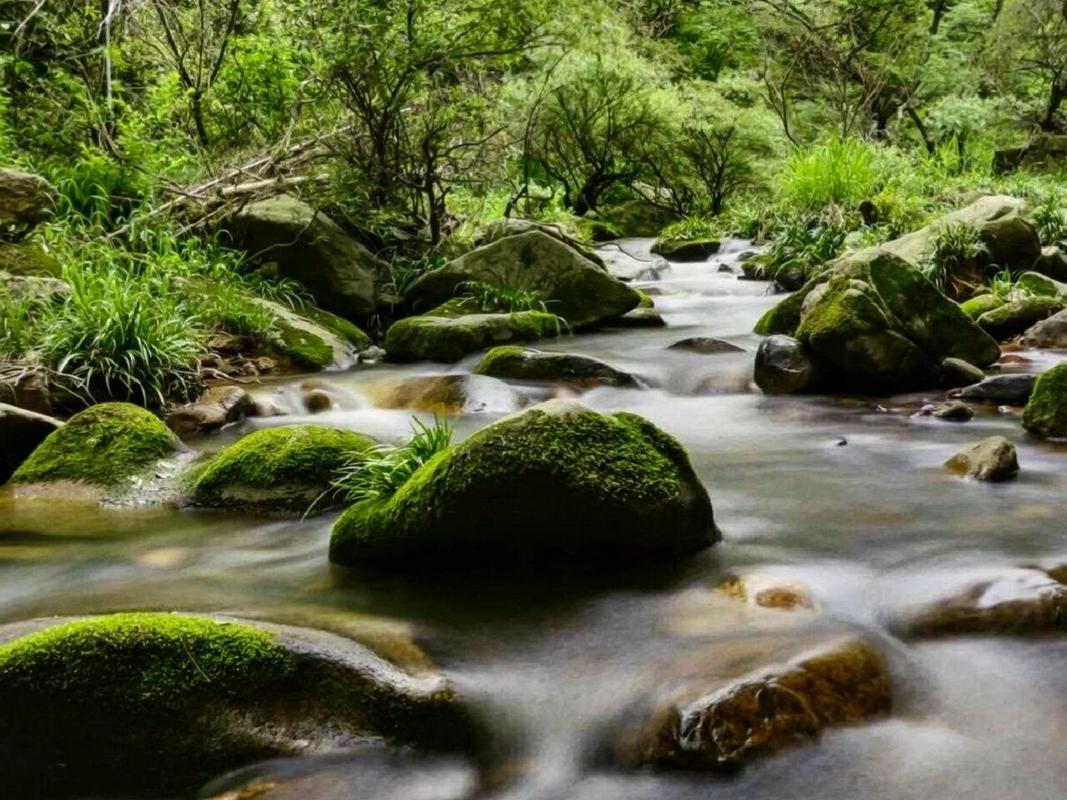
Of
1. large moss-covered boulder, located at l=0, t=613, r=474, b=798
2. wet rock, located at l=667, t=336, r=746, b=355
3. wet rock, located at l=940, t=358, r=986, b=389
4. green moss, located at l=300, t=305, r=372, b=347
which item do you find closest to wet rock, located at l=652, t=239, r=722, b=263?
wet rock, located at l=667, t=336, r=746, b=355

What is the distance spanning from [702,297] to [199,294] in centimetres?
693

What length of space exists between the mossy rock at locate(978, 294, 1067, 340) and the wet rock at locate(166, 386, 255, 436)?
6.82m

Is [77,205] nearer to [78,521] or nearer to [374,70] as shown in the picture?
[374,70]

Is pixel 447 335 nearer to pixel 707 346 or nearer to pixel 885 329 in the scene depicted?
pixel 707 346

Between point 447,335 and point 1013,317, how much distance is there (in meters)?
5.51

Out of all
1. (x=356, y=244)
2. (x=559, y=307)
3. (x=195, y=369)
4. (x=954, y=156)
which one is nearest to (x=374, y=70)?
(x=356, y=244)

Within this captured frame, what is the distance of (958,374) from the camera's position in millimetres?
7188

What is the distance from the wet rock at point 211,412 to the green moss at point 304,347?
1735 millimetres

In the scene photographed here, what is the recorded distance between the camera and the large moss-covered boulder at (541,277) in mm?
10883

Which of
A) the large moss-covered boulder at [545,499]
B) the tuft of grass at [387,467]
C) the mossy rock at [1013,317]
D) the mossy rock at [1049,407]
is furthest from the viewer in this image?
the mossy rock at [1013,317]

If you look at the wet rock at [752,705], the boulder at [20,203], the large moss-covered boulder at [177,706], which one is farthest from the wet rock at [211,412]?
the wet rock at [752,705]

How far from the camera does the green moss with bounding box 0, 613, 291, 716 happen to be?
2.53 meters

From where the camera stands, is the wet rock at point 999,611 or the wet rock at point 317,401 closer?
the wet rock at point 999,611

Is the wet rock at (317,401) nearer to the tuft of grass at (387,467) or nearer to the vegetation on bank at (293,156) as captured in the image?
the vegetation on bank at (293,156)
